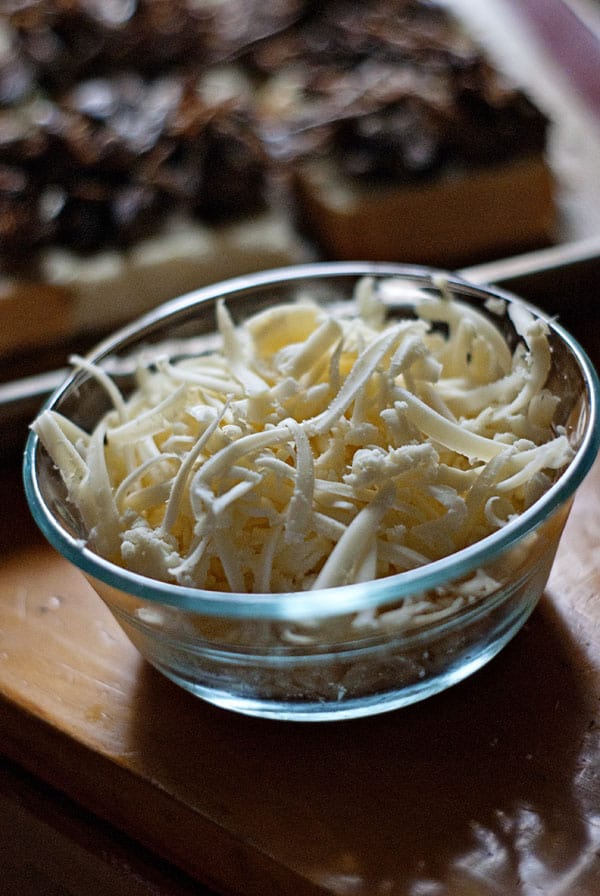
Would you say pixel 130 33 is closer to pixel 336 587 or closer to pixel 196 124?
pixel 196 124

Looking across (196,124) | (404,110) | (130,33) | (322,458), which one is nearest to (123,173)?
(196,124)

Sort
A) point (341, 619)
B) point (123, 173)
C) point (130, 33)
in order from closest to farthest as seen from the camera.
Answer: point (341, 619)
point (123, 173)
point (130, 33)

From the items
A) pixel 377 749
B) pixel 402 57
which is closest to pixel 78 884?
pixel 377 749

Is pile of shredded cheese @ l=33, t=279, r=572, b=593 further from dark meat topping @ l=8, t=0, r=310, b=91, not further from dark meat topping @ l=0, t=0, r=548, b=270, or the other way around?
dark meat topping @ l=8, t=0, r=310, b=91

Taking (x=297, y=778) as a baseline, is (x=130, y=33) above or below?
above

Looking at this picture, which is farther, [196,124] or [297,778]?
[196,124]

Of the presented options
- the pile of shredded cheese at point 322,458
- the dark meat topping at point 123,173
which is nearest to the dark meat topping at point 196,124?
the dark meat topping at point 123,173
